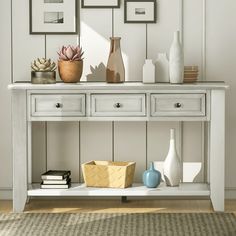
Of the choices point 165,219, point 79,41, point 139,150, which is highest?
point 79,41

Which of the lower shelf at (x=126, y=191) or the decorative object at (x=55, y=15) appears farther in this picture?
the decorative object at (x=55, y=15)

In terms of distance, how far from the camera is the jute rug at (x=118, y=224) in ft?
15.9

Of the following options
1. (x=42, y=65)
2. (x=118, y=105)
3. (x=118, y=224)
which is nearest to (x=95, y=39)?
(x=42, y=65)

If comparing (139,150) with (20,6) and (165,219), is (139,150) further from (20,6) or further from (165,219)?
(20,6)

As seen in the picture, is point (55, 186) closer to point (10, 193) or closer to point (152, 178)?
point (10, 193)

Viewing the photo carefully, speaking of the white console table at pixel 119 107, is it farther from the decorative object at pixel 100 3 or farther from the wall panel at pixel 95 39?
the decorative object at pixel 100 3

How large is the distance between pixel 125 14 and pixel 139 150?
0.98 meters

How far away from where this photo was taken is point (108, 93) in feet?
17.5

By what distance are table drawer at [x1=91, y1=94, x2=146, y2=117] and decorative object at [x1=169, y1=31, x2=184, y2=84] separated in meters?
0.26

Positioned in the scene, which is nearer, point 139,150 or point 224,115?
point 224,115

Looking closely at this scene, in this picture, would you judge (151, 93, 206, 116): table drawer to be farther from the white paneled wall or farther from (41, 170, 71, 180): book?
(41, 170, 71, 180): book

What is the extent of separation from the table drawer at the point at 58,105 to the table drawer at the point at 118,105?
0.31 ft

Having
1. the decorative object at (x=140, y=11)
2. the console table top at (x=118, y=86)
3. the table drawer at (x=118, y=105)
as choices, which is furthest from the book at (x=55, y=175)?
the decorative object at (x=140, y=11)

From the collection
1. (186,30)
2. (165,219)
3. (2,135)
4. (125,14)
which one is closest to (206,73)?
(186,30)
